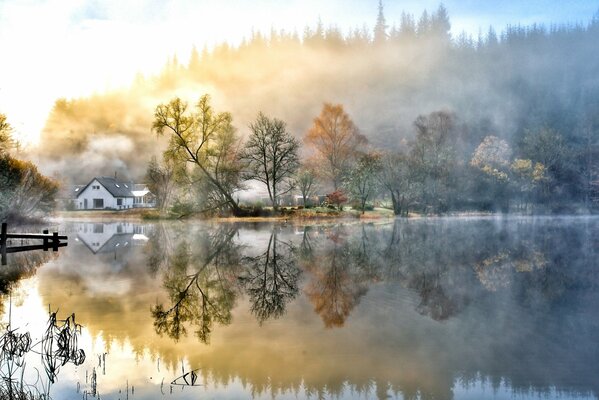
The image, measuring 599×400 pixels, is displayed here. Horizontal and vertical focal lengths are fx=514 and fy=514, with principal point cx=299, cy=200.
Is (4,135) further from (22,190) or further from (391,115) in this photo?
(391,115)

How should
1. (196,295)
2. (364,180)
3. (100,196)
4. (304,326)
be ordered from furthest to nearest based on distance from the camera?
(100,196), (364,180), (196,295), (304,326)

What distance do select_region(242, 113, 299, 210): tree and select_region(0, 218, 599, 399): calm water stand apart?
86.6ft

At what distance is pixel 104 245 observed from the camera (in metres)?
24.5

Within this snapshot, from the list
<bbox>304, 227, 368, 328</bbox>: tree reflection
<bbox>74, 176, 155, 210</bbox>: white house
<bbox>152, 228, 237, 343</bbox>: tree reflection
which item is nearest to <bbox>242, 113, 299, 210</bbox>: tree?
<bbox>74, 176, 155, 210</bbox>: white house

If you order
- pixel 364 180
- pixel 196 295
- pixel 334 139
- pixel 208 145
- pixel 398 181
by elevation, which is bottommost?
pixel 196 295

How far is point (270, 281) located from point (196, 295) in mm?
2590

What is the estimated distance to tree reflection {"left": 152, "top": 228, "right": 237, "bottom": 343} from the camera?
9.80 meters

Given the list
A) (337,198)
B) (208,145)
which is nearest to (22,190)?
(208,145)

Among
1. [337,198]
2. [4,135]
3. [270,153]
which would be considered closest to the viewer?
[4,135]

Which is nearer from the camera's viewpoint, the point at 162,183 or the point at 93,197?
the point at 162,183

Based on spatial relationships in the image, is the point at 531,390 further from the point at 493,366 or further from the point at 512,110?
the point at 512,110

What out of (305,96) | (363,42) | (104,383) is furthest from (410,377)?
(363,42)

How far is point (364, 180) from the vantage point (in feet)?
148

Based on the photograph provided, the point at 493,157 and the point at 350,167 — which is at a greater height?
the point at 493,157
